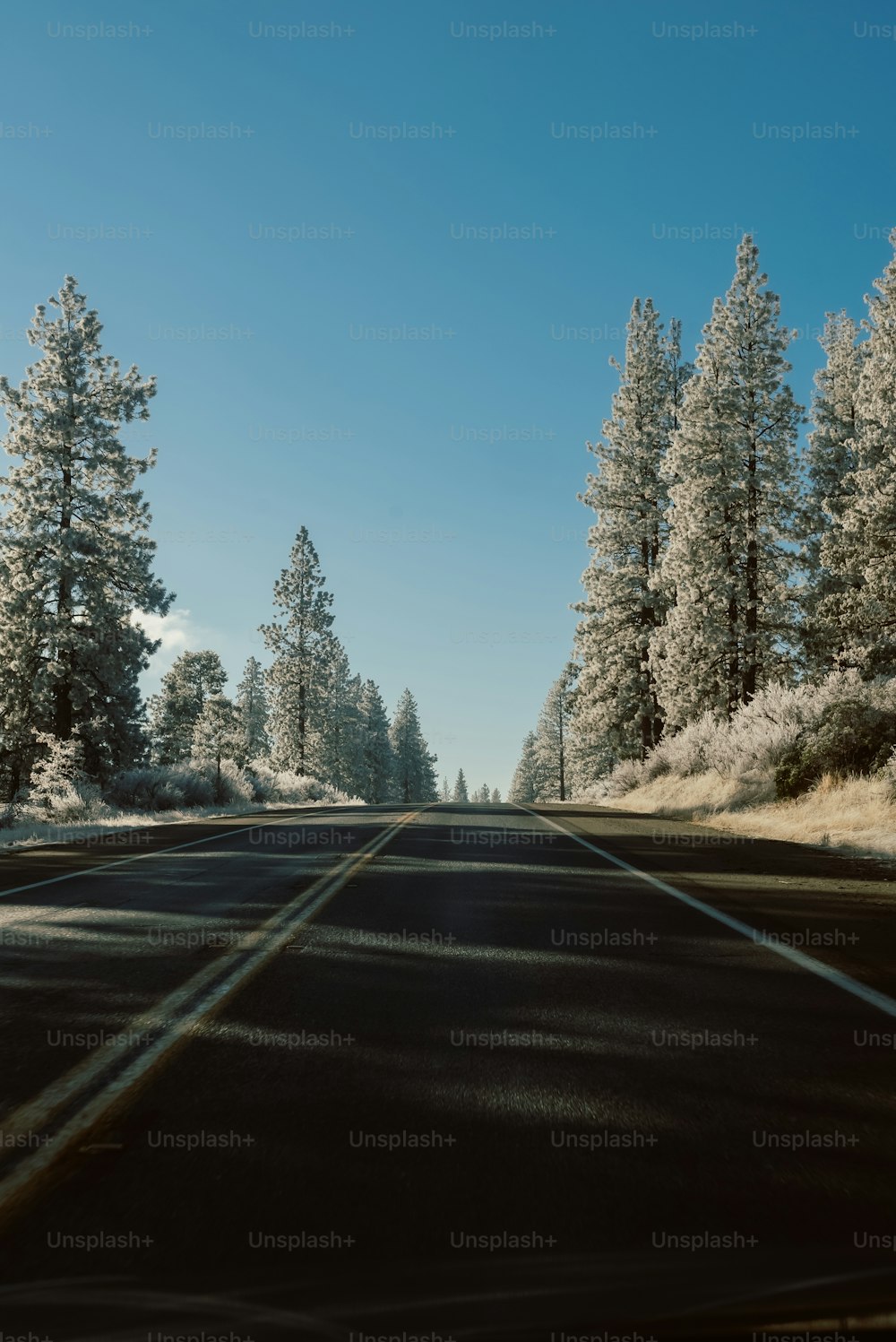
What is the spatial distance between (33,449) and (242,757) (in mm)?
20670

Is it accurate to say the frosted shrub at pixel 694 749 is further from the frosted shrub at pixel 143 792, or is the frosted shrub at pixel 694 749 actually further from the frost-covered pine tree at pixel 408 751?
the frost-covered pine tree at pixel 408 751

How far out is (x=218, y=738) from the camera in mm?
45531

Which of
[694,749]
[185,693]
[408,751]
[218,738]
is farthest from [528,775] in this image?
[694,749]

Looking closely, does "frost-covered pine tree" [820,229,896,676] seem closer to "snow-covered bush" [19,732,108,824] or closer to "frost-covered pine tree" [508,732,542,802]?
"snow-covered bush" [19,732,108,824]

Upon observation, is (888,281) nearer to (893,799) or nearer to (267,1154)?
(893,799)

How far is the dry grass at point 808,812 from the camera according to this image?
559 inches

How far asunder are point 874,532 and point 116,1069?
3049cm

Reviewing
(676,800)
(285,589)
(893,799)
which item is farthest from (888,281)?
(285,589)

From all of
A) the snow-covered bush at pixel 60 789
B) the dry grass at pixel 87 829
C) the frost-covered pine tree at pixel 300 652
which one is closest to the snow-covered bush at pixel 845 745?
the dry grass at pixel 87 829

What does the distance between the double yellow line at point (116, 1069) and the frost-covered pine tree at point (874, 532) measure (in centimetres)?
2750

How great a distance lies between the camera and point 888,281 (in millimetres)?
31000

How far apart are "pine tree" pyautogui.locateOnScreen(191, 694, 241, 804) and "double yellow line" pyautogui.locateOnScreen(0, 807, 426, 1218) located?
29886 millimetres

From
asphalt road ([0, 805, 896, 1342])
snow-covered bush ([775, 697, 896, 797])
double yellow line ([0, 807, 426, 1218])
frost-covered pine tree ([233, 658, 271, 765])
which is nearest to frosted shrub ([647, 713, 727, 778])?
snow-covered bush ([775, 697, 896, 797])

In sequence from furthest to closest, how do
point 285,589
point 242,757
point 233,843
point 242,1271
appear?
point 285,589
point 242,757
point 233,843
point 242,1271
